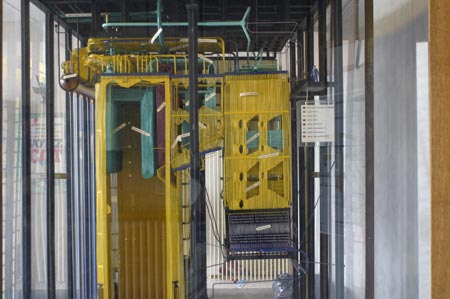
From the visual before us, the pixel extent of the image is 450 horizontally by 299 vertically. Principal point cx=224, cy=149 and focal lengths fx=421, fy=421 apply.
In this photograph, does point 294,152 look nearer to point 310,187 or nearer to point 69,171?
point 310,187

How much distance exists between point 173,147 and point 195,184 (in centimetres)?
16

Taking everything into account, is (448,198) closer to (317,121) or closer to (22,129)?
(317,121)

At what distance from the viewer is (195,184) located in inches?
59.6

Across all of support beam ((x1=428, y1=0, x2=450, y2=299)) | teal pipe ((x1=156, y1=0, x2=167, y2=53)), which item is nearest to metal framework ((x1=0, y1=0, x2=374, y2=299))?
teal pipe ((x1=156, y1=0, x2=167, y2=53))

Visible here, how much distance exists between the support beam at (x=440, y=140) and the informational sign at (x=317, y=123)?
1.56ft

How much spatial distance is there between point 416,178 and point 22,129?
1.39 metres

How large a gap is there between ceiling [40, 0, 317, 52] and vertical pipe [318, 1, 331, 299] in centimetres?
14

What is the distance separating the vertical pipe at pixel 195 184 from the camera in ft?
4.93

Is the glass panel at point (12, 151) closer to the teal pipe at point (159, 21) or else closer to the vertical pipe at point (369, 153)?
the teal pipe at point (159, 21)

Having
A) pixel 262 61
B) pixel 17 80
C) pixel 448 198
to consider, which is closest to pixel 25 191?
pixel 17 80

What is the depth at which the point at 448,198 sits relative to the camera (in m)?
1.13

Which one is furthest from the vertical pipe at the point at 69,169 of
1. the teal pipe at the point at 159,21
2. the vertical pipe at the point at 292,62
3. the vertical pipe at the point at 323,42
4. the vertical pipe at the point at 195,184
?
the vertical pipe at the point at 323,42

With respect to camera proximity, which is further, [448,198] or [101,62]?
[101,62]

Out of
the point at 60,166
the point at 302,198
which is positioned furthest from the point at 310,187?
the point at 60,166
